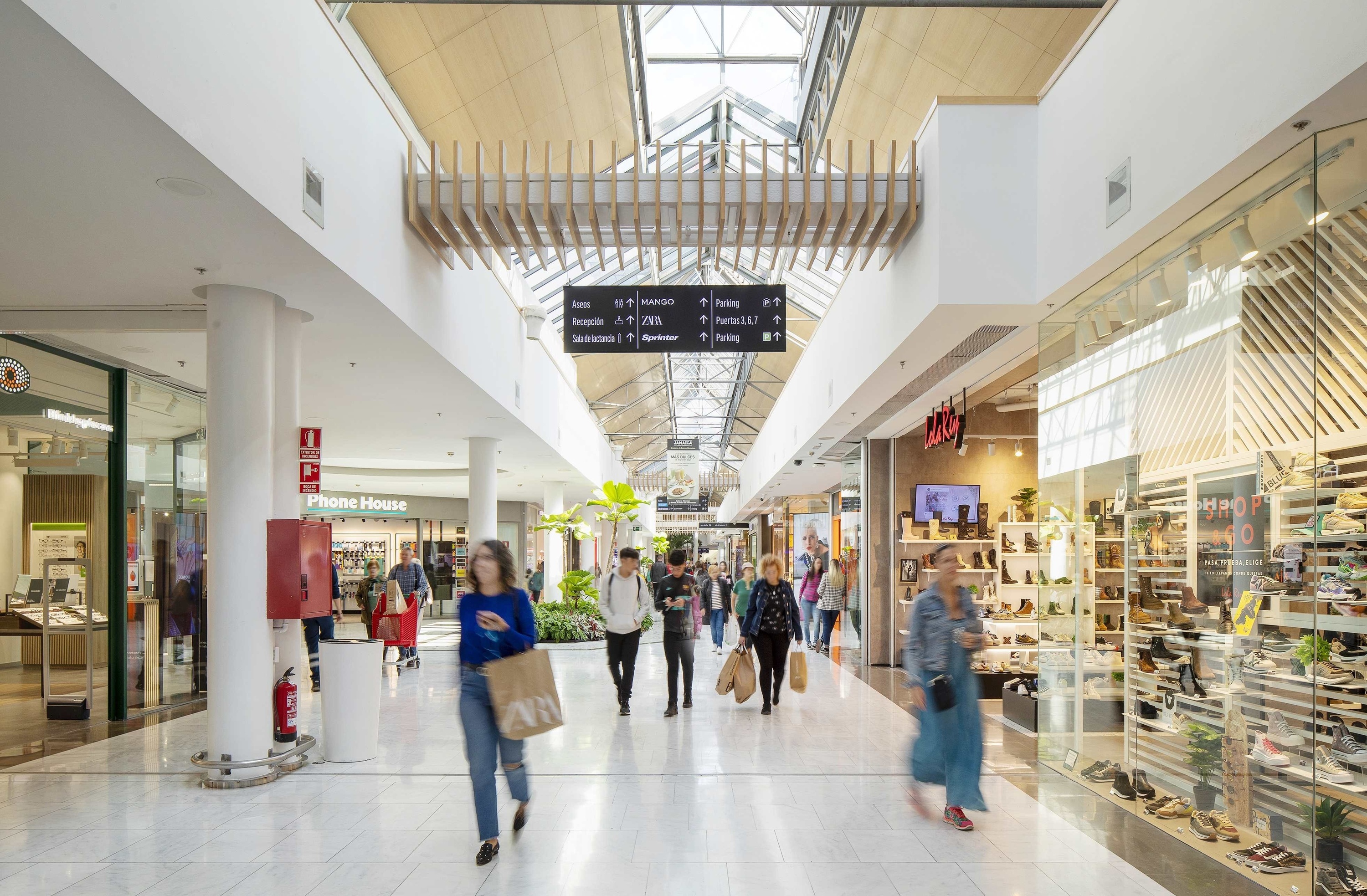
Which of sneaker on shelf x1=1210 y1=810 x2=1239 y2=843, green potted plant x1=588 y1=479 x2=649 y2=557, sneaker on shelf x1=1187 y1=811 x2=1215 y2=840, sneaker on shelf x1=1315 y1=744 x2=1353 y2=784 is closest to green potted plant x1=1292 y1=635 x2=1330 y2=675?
sneaker on shelf x1=1315 y1=744 x2=1353 y2=784

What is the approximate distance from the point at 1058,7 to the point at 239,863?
828cm

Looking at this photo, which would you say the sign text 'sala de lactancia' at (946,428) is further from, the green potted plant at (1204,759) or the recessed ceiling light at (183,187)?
the recessed ceiling light at (183,187)

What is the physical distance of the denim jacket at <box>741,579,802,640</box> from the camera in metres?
8.92

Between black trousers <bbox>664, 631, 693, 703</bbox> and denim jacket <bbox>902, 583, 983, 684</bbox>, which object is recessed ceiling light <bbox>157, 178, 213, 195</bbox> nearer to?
denim jacket <bbox>902, 583, 983, 684</bbox>

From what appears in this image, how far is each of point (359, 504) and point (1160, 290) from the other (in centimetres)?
2478

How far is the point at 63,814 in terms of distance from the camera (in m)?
5.75

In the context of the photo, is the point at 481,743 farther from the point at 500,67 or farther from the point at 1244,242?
the point at 500,67

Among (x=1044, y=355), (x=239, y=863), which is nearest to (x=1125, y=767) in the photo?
(x=1044, y=355)

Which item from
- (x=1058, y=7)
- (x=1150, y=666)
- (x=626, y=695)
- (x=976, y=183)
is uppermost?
(x=1058, y=7)

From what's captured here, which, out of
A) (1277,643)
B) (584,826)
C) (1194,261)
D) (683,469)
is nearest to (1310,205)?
(1194,261)

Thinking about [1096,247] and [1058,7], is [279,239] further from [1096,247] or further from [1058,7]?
[1058,7]

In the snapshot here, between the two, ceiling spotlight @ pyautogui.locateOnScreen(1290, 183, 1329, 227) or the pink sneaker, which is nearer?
ceiling spotlight @ pyautogui.locateOnScreen(1290, 183, 1329, 227)

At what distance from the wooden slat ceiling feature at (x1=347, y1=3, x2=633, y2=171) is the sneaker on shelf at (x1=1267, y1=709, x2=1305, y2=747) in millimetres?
8169

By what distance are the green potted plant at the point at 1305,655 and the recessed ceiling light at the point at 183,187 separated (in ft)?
19.2
